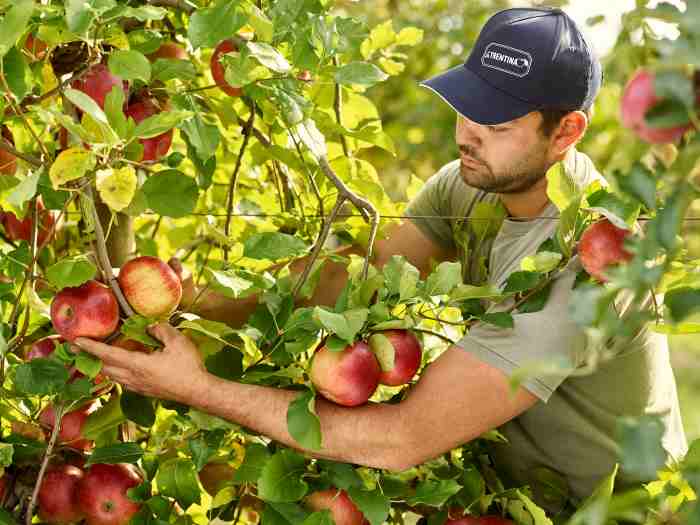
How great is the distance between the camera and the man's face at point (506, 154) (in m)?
1.70

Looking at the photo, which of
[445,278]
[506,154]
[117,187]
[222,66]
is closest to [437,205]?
[506,154]

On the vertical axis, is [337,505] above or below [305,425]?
below

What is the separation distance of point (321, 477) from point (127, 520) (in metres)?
0.29

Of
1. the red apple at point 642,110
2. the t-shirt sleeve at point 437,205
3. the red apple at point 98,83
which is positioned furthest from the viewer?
the t-shirt sleeve at point 437,205

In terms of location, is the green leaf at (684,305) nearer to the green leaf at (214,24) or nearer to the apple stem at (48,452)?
the green leaf at (214,24)

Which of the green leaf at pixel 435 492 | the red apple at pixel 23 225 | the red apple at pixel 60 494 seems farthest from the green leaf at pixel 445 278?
the red apple at pixel 23 225

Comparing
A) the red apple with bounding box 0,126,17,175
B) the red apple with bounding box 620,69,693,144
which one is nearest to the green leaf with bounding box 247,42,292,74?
the red apple with bounding box 0,126,17,175

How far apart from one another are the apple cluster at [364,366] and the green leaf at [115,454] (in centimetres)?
28

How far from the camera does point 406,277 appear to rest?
4.33 feet

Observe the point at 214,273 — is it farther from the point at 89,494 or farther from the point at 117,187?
the point at 89,494

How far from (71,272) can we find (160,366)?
170 millimetres

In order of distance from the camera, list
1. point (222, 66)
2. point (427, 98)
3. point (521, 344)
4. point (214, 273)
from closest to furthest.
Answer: point (214, 273) → point (521, 344) → point (222, 66) → point (427, 98)

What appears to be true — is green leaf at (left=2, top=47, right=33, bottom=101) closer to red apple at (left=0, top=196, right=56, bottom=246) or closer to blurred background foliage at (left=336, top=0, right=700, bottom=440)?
red apple at (left=0, top=196, right=56, bottom=246)

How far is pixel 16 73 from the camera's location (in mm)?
1259
